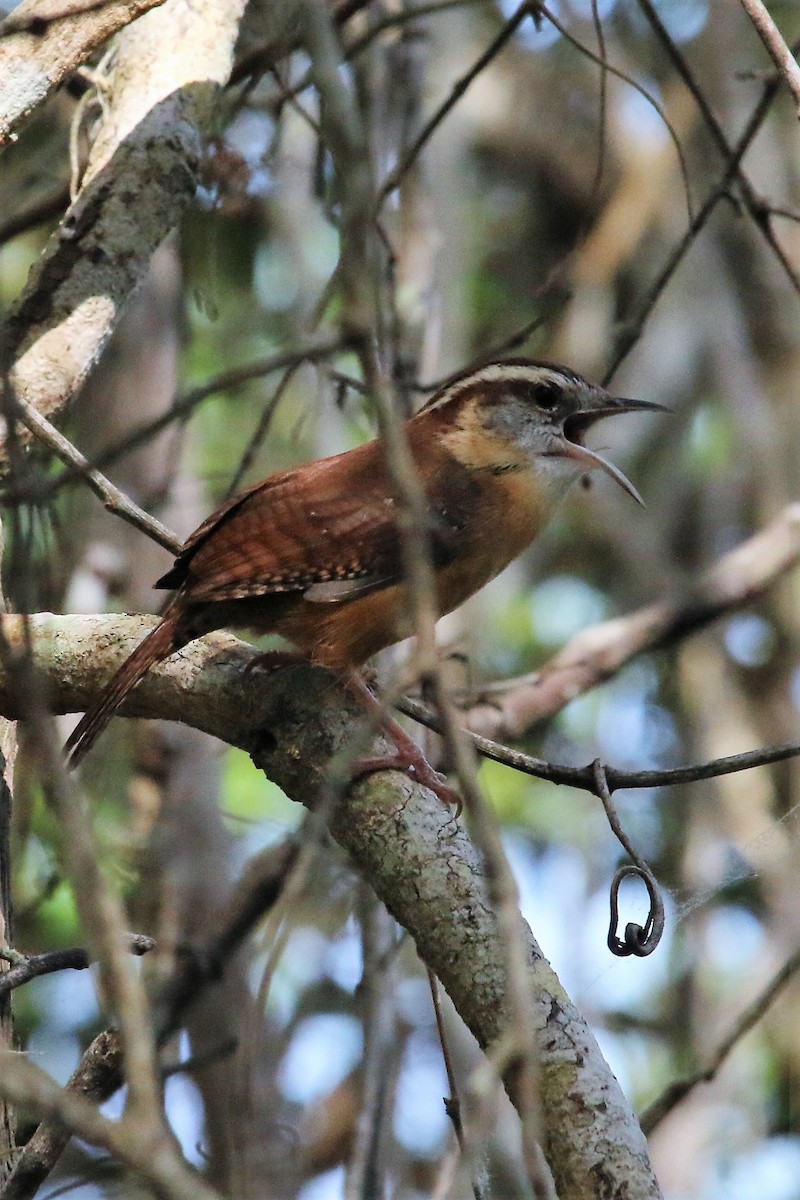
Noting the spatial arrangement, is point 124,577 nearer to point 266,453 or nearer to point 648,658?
point 266,453

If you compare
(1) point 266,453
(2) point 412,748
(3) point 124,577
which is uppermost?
(1) point 266,453

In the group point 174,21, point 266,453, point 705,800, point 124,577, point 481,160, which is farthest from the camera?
point 481,160

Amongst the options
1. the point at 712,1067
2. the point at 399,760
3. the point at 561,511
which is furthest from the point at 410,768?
the point at 561,511

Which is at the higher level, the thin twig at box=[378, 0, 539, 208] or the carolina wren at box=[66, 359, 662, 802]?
the thin twig at box=[378, 0, 539, 208]

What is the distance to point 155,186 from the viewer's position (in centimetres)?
329

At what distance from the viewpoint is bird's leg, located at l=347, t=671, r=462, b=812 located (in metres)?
2.48

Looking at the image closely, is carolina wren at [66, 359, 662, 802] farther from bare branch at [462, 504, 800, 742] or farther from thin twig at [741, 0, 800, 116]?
thin twig at [741, 0, 800, 116]

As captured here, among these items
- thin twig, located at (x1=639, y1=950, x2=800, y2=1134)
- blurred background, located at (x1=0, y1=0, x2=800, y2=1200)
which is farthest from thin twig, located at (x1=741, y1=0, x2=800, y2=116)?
thin twig, located at (x1=639, y1=950, x2=800, y2=1134)

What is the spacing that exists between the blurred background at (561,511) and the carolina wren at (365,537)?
10.6 inches

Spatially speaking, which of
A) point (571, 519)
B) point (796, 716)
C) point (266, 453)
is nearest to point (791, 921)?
point (796, 716)

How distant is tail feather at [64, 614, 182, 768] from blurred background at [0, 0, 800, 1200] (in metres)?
0.49

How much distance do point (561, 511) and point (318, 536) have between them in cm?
339

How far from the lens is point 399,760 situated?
8.45ft

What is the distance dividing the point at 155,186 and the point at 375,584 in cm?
105
